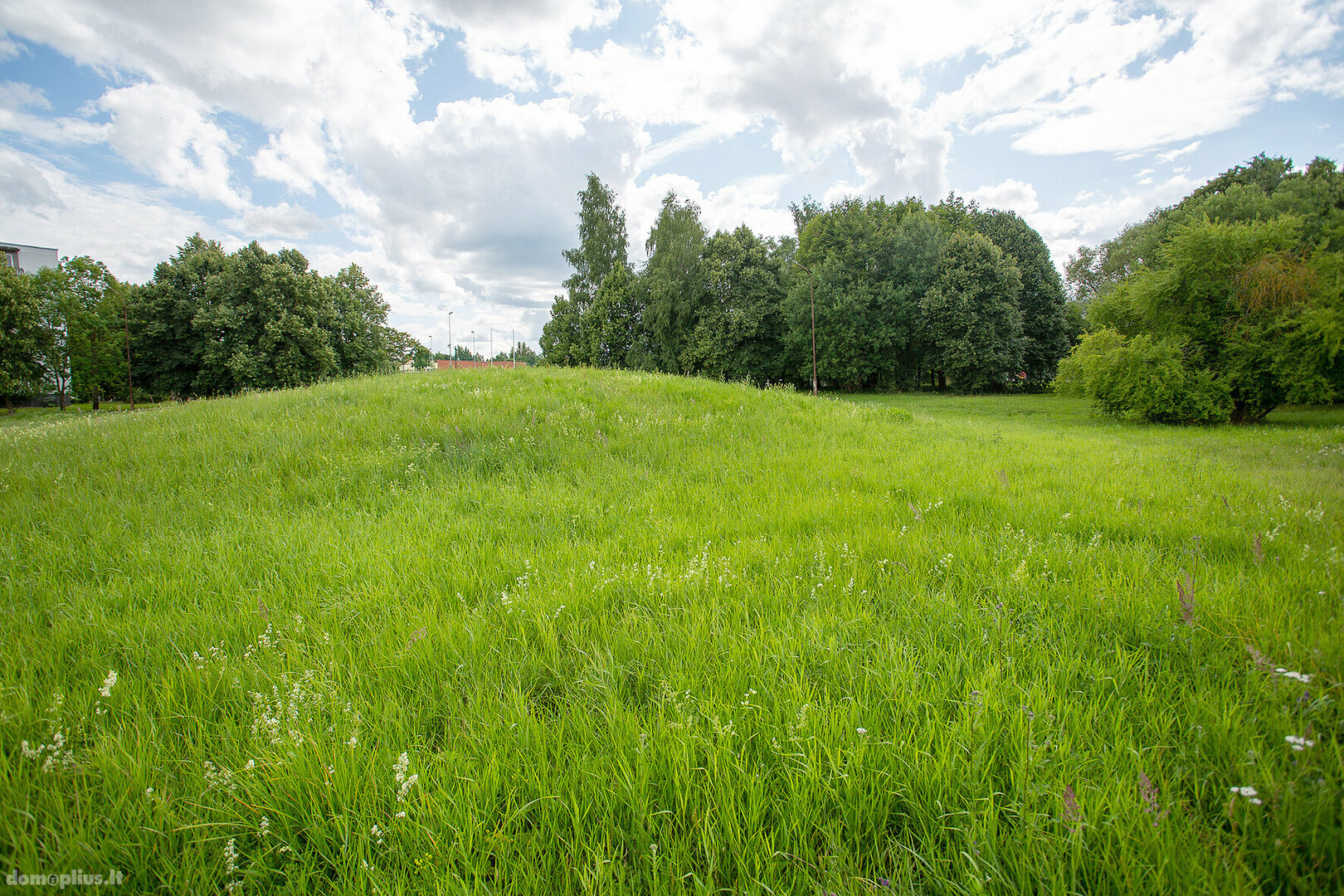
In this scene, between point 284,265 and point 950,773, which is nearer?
point 950,773

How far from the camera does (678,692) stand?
2.13m

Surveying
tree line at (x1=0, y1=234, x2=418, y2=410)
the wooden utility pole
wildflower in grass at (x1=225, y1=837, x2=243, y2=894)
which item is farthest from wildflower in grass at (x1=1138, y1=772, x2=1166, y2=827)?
the wooden utility pole

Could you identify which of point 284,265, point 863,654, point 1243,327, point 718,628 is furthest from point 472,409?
point 284,265

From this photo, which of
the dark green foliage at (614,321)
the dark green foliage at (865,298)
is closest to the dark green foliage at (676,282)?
the dark green foliage at (614,321)

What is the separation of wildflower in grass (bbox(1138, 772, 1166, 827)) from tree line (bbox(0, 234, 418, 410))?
3950 cm

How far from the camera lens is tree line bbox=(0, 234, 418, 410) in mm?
33250

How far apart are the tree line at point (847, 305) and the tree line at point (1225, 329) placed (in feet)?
42.9

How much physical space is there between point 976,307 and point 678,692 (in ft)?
137

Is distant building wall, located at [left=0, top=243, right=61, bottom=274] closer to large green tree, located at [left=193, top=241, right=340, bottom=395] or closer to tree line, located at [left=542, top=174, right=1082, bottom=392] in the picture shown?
large green tree, located at [left=193, top=241, right=340, bottom=395]

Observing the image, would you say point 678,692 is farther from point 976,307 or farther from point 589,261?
point 589,261

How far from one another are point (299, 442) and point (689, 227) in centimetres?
3407

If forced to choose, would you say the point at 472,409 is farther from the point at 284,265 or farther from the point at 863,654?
the point at 284,265

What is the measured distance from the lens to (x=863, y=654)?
2.39 metres

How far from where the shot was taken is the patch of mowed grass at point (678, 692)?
4.87ft
